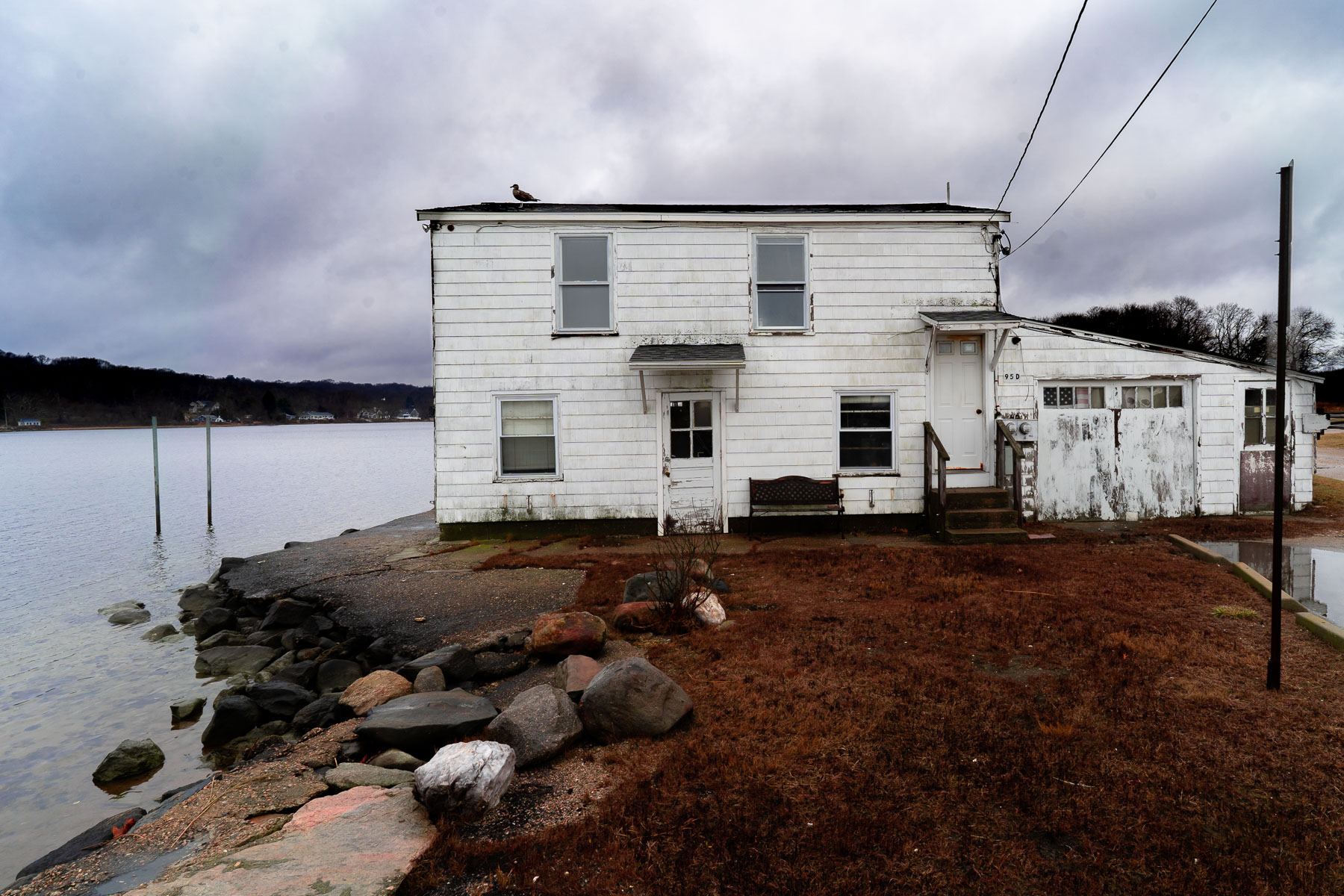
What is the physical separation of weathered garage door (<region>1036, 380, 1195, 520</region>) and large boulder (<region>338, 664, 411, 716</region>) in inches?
406

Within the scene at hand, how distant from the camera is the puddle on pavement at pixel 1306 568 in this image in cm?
665

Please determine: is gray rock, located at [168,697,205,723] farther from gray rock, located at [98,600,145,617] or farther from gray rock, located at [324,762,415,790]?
gray rock, located at [98,600,145,617]

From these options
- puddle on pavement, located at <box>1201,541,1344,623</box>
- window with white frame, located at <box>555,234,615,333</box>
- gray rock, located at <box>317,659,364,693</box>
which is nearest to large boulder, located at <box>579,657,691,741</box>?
gray rock, located at <box>317,659,364,693</box>

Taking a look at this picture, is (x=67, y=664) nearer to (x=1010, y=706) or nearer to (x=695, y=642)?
(x=695, y=642)

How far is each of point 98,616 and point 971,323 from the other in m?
15.5

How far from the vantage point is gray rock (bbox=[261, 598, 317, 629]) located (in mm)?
8664

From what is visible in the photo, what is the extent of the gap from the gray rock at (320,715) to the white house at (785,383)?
5253 mm

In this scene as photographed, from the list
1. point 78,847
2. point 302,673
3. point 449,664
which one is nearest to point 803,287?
point 449,664

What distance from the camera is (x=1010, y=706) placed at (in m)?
4.48

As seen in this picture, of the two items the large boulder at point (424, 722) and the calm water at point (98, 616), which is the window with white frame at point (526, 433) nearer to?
the calm water at point (98, 616)

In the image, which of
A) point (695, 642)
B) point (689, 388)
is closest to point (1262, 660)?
point (695, 642)

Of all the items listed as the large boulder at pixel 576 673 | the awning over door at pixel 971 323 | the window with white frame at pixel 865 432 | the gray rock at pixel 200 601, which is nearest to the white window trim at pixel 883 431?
the window with white frame at pixel 865 432

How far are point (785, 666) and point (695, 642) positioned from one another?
3.17 ft

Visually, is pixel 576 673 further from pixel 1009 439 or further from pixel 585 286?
→ pixel 1009 439
